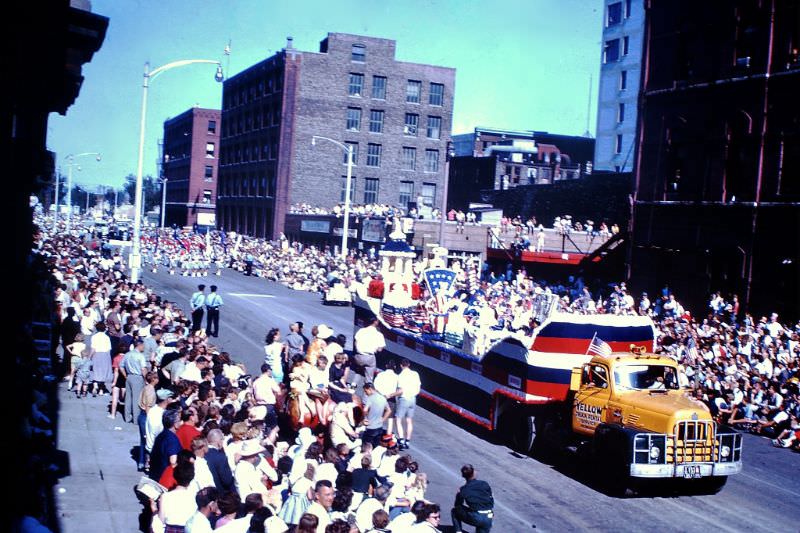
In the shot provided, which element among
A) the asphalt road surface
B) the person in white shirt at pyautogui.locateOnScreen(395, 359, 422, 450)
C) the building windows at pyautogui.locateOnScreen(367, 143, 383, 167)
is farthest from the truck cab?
the building windows at pyautogui.locateOnScreen(367, 143, 383, 167)

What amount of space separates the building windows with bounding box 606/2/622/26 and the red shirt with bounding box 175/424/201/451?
228 feet

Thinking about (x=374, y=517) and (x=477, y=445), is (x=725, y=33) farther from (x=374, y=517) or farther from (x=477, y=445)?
(x=374, y=517)

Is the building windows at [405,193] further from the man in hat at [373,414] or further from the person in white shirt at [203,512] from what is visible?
the person in white shirt at [203,512]

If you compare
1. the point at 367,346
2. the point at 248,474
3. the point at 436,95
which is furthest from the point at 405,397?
the point at 436,95

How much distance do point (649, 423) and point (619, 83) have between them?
6387 cm

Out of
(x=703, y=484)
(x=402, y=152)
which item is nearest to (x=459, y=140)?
(x=402, y=152)

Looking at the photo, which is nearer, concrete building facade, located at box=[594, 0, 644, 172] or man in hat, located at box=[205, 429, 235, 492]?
man in hat, located at box=[205, 429, 235, 492]

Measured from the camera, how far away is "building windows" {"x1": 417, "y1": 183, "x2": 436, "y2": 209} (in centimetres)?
7944

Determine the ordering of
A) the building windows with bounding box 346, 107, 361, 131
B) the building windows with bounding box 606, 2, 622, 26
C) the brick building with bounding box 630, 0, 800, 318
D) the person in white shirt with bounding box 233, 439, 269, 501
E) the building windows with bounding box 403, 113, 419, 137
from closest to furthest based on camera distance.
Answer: the person in white shirt with bounding box 233, 439, 269, 501 → the brick building with bounding box 630, 0, 800, 318 → the building windows with bounding box 606, 2, 622, 26 → the building windows with bounding box 346, 107, 361, 131 → the building windows with bounding box 403, 113, 419, 137

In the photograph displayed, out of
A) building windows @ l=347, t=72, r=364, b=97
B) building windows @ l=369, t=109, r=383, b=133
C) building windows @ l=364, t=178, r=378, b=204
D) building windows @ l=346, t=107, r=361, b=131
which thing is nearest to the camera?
building windows @ l=347, t=72, r=364, b=97

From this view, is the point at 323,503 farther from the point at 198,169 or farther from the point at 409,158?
the point at 198,169

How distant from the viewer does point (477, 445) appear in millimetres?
17062

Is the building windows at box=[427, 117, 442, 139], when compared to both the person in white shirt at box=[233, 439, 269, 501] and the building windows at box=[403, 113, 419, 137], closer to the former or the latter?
the building windows at box=[403, 113, 419, 137]

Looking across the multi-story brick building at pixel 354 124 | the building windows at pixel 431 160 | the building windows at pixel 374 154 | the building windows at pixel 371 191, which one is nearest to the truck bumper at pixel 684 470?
the multi-story brick building at pixel 354 124
